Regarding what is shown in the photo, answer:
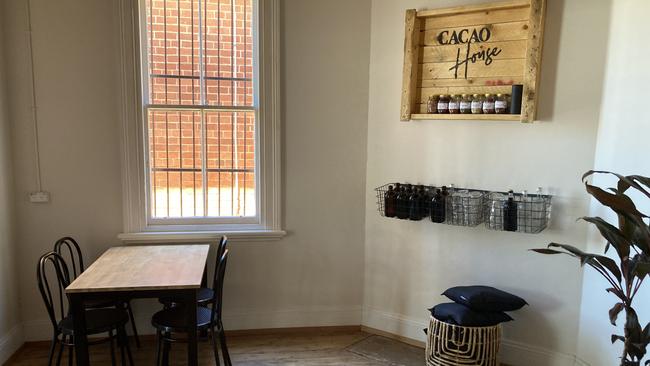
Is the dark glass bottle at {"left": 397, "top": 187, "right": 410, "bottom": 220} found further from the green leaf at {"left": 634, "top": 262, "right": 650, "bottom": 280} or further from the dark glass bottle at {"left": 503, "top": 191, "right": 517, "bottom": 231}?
the green leaf at {"left": 634, "top": 262, "right": 650, "bottom": 280}

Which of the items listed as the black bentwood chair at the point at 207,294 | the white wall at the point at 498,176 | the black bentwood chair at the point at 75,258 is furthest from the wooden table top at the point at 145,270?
the white wall at the point at 498,176

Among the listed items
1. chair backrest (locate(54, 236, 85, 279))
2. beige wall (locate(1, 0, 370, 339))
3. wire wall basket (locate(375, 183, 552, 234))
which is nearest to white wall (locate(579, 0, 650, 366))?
wire wall basket (locate(375, 183, 552, 234))

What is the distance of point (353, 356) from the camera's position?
3092 mm

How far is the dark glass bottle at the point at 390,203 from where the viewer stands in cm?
310

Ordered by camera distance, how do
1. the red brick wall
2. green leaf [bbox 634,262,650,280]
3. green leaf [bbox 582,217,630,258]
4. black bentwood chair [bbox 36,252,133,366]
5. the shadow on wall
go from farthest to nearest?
the red brick wall < the shadow on wall < black bentwood chair [bbox 36,252,133,366] < green leaf [bbox 582,217,630,258] < green leaf [bbox 634,262,650,280]

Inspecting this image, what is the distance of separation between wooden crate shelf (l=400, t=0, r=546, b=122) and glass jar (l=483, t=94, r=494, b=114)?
0.12 ft

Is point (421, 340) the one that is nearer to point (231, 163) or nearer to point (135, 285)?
point (231, 163)

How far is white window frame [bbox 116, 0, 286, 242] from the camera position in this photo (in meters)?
3.04

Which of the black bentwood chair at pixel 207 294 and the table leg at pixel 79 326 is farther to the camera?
the black bentwood chair at pixel 207 294

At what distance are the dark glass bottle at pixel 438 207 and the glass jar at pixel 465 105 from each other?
0.56 metres

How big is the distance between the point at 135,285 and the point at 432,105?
2.14 meters

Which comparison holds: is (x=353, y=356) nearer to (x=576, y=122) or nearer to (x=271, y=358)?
(x=271, y=358)

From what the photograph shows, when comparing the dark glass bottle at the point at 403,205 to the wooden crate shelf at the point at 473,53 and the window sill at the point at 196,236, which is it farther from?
the window sill at the point at 196,236

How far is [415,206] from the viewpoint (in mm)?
3012
